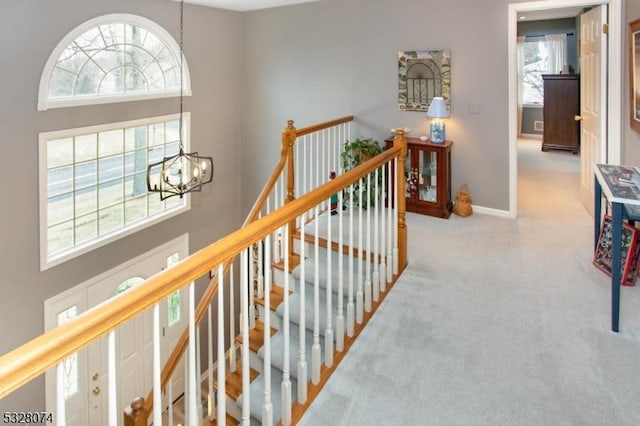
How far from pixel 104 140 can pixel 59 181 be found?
69 cm

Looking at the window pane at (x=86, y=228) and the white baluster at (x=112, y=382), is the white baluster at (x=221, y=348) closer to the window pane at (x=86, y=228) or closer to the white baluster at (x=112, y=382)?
the white baluster at (x=112, y=382)

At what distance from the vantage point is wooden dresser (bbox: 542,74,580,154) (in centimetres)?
771

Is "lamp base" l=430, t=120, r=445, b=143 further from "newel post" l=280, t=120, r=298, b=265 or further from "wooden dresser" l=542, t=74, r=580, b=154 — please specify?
"wooden dresser" l=542, t=74, r=580, b=154

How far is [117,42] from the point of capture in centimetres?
499

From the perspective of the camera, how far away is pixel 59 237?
4.64m

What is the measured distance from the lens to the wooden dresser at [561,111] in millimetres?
7707

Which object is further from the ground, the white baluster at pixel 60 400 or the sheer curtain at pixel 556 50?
the sheer curtain at pixel 556 50

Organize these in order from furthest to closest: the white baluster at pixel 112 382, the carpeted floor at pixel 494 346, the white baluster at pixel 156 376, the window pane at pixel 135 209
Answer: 1. the window pane at pixel 135 209
2. the carpeted floor at pixel 494 346
3. the white baluster at pixel 156 376
4. the white baluster at pixel 112 382

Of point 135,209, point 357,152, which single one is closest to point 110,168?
point 135,209

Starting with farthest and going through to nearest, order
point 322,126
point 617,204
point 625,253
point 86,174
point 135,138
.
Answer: point 135,138
point 86,174
point 322,126
point 625,253
point 617,204

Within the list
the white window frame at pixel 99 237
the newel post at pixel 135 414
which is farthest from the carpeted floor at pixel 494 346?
the white window frame at pixel 99 237

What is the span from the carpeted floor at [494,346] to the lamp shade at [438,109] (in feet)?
4.72

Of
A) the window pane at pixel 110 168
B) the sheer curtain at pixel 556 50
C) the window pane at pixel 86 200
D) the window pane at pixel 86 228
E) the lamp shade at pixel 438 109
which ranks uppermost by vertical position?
the sheer curtain at pixel 556 50

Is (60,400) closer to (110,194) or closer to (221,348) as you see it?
(221,348)
